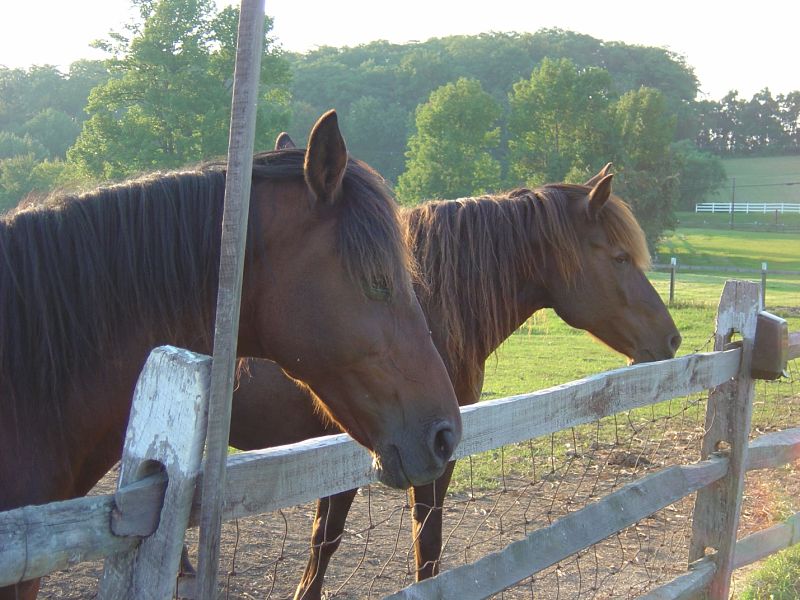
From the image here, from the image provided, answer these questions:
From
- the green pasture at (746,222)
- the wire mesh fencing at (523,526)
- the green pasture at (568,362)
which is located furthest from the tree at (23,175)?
the green pasture at (746,222)

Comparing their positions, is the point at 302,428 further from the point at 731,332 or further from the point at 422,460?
the point at 731,332

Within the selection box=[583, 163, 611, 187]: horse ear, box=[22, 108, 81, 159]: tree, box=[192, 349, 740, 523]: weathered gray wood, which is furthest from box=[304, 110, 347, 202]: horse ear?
box=[22, 108, 81, 159]: tree

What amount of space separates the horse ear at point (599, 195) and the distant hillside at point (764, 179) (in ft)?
250

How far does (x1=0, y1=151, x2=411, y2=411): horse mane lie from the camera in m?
1.89

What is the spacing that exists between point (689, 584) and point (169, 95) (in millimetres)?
34629

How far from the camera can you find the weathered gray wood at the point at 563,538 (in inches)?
91.7

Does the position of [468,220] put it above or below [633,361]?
above

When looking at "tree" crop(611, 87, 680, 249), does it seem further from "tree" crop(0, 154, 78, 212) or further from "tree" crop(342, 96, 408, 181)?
"tree" crop(0, 154, 78, 212)

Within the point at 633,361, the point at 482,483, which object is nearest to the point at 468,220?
the point at 633,361

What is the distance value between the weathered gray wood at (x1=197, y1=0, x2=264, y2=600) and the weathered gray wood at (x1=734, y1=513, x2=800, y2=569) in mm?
3548

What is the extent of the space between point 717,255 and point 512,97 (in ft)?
65.5

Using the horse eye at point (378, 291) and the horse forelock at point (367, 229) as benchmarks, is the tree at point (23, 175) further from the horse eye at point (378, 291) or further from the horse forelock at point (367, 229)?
the horse eye at point (378, 291)

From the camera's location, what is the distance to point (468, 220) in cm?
421

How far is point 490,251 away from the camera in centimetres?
421
